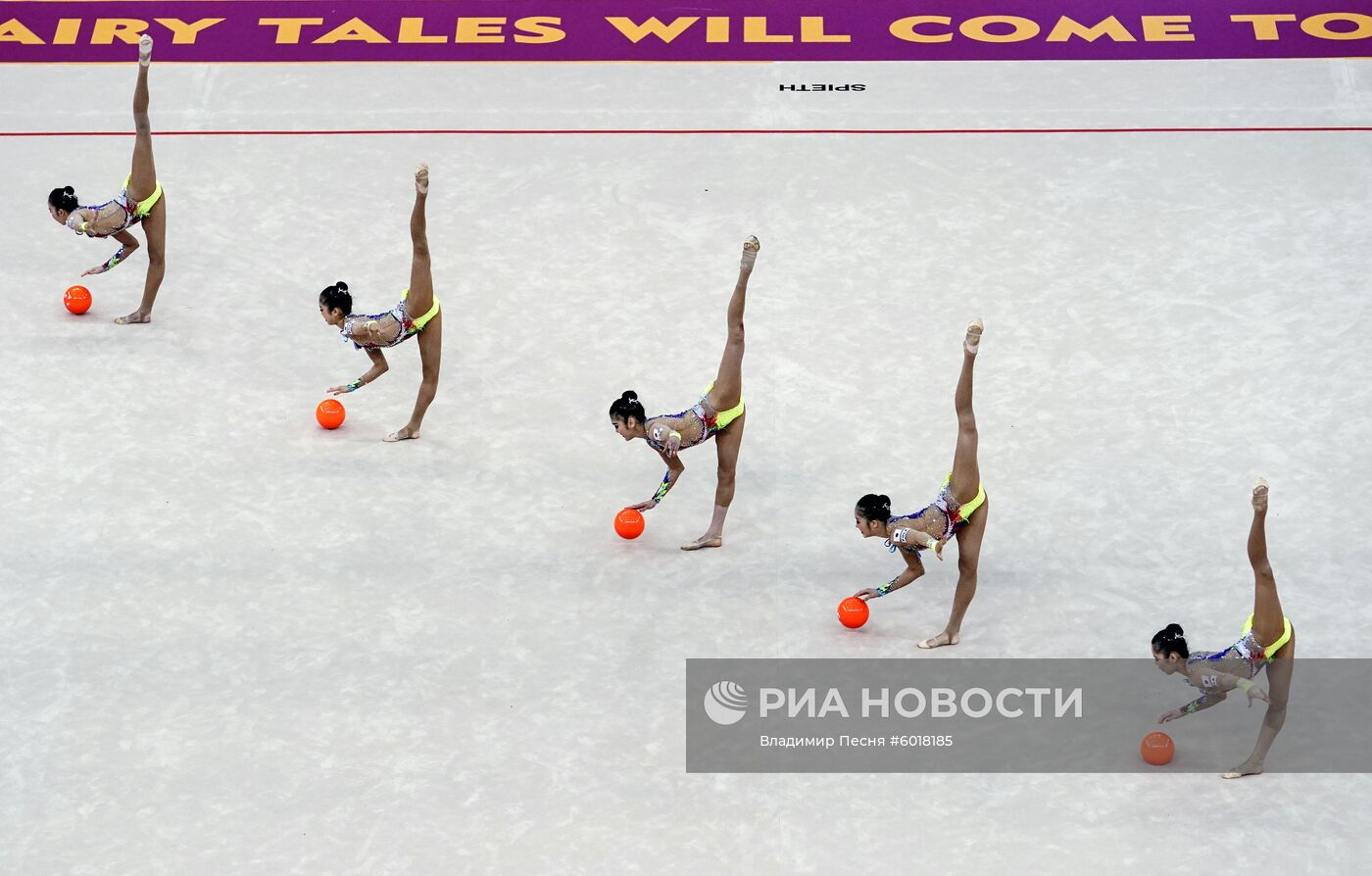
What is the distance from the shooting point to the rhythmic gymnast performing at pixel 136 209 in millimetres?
12453

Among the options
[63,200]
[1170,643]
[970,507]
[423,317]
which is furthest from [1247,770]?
[63,200]

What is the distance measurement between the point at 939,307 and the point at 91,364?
19.3 feet

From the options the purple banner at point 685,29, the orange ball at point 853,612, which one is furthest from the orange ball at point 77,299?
the orange ball at point 853,612

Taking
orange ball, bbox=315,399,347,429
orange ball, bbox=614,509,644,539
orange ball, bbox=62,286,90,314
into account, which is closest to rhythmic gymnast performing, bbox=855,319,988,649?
orange ball, bbox=614,509,644,539

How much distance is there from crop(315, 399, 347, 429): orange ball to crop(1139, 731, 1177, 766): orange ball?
5.50 meters

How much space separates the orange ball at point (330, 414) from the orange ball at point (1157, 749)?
5505 millimetres

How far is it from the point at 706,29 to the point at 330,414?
20.0 feet

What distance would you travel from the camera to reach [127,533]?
11211mm

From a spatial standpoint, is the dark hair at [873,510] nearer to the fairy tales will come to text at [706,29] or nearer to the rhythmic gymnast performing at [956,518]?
the rhythmic gymnast performing at [956,518]

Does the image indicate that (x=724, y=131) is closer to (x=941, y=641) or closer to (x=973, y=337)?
(x=973, y=337)

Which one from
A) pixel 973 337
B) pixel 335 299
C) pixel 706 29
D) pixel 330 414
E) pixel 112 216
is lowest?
pixel 330 414

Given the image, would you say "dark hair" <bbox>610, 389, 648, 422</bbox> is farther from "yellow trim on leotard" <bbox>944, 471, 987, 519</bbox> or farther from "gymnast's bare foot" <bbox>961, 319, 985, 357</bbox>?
"gymnast's bare foot" <bbox>961, 319, 985, 357</bbox>

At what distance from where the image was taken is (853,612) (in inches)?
413

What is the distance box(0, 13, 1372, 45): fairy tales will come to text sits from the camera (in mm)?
16219
